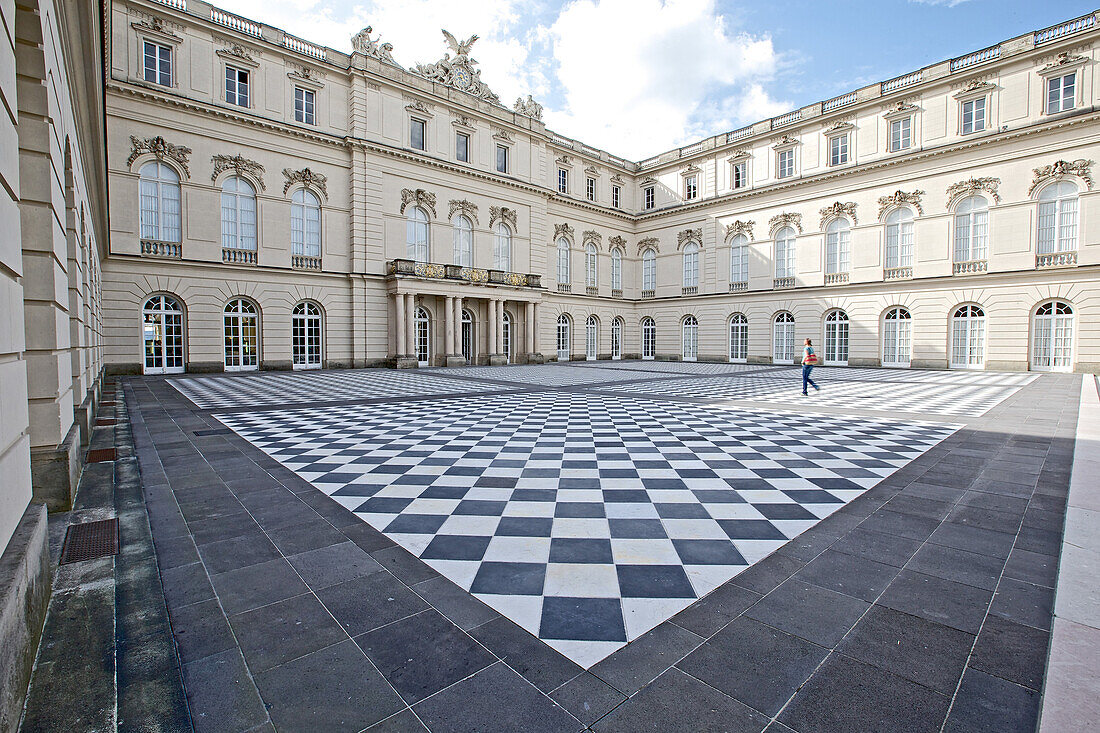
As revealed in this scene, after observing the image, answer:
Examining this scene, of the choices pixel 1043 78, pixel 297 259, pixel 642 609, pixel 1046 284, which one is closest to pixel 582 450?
pixel 642 609

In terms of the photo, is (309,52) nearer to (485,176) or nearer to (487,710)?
(485,176)

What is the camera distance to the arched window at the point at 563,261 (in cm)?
3209

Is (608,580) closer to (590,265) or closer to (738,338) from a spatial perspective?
(738,338)

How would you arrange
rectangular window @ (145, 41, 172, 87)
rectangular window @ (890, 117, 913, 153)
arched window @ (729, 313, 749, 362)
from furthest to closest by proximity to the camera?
arched window @ (729, 313, 749, 362), rectangular window @ (890, 117, 913, 153), rectangular window @ (145, 41, 172, 87)

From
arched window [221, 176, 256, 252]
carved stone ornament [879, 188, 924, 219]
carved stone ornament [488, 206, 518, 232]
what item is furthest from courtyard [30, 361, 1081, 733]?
carved stone ornament [488, 206, 518, 232]

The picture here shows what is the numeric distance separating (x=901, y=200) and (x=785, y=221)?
5313 mm

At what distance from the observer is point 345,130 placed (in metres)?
23.7

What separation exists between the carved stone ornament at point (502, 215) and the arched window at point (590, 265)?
607cm

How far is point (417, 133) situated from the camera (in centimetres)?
2569

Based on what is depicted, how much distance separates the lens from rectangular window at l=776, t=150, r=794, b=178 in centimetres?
2795

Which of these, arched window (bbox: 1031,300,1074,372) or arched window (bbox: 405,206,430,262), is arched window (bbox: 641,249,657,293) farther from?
arched window (bbox: 1031,300,1074,372)

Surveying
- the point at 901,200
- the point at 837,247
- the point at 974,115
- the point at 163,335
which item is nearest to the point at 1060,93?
the point at 974,115

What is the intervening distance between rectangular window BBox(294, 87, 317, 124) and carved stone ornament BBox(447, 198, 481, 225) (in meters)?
7.06

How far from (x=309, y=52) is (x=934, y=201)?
28954 millimetres
